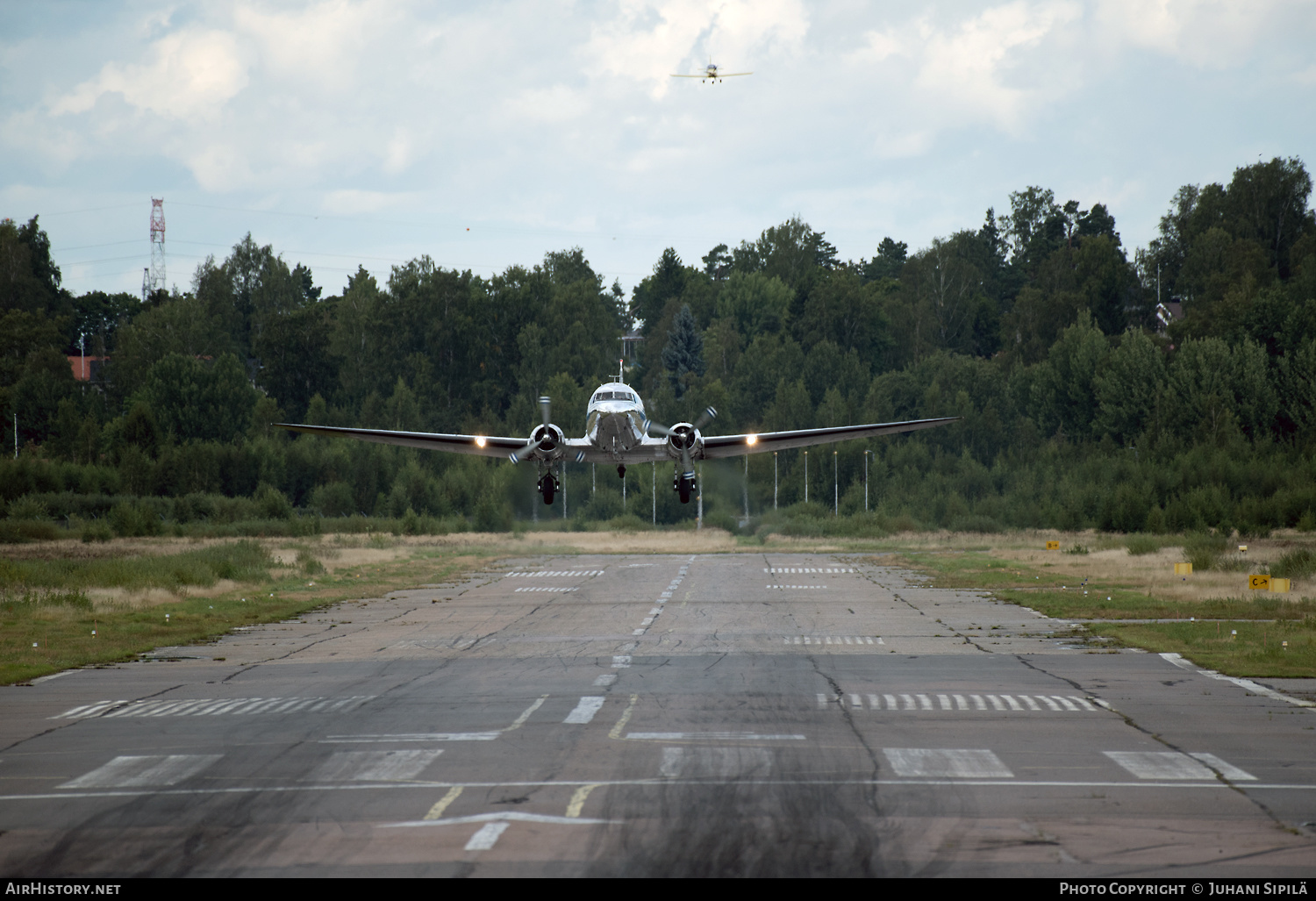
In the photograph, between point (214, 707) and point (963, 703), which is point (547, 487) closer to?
point (214, 707)

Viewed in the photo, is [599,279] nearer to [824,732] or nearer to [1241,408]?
[1241,408]

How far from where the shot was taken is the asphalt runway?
28.3 feet

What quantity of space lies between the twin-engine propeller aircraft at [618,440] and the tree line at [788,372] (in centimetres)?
3296

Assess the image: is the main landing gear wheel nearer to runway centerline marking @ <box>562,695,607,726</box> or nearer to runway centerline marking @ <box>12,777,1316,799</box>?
runway centerline marking @ <box>562,695,607,726</box>

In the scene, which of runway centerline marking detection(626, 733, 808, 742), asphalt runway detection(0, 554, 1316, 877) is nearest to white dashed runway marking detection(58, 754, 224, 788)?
asphalt runway detection(0, 554, 1316, 877)

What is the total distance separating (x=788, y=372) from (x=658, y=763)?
379 ft

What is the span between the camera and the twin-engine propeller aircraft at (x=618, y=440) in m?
39.2

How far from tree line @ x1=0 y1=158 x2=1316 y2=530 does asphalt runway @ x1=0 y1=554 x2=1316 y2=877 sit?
56416 mm

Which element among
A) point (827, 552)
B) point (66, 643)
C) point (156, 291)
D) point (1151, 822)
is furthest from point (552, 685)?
point (156, 291)

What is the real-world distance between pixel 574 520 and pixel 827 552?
1011 inches

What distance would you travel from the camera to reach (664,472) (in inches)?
3952

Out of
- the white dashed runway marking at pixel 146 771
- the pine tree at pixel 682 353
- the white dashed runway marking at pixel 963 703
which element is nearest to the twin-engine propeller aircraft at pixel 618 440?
the white dashed runway marking at pixel 963 703

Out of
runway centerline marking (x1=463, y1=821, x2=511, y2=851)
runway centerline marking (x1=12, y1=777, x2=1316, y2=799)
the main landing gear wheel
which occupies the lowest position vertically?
runway centerline marking (x1=12, y1=777, x2=1316, y2=799)

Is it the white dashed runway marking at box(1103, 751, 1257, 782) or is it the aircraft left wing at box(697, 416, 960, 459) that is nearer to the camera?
the white dashed runway marking at box(1103, 751, 1257, 782)
